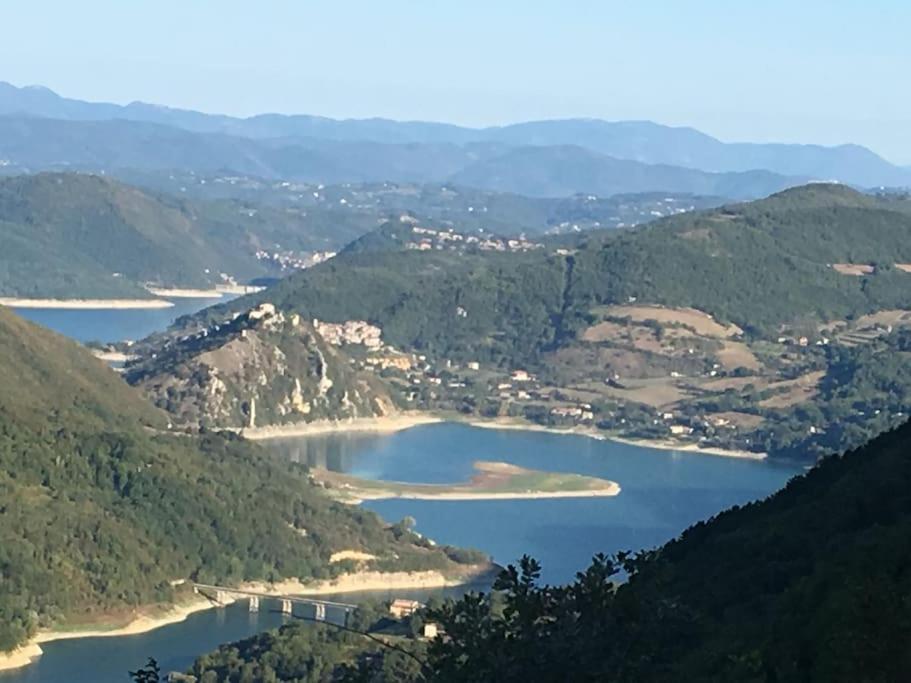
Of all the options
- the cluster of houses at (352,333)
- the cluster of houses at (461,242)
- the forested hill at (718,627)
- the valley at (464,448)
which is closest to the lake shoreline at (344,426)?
the valley at (464,448)

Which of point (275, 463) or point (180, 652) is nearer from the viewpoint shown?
point (180, 652)

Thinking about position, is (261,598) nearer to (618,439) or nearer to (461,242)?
(618,439)

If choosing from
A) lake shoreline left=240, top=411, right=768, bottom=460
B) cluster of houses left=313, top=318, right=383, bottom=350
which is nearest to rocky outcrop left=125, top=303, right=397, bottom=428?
lake shoreline left=240, top=411, right=768, bottom=460

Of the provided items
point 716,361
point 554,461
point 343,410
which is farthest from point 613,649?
point 716,361

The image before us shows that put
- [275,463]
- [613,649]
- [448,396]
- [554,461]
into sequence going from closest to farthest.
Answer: [613,649]
[275,463]
[554,461]
[448,396]

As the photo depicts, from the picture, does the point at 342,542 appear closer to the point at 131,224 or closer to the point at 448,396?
the point at 448,396

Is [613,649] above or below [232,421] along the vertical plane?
above
